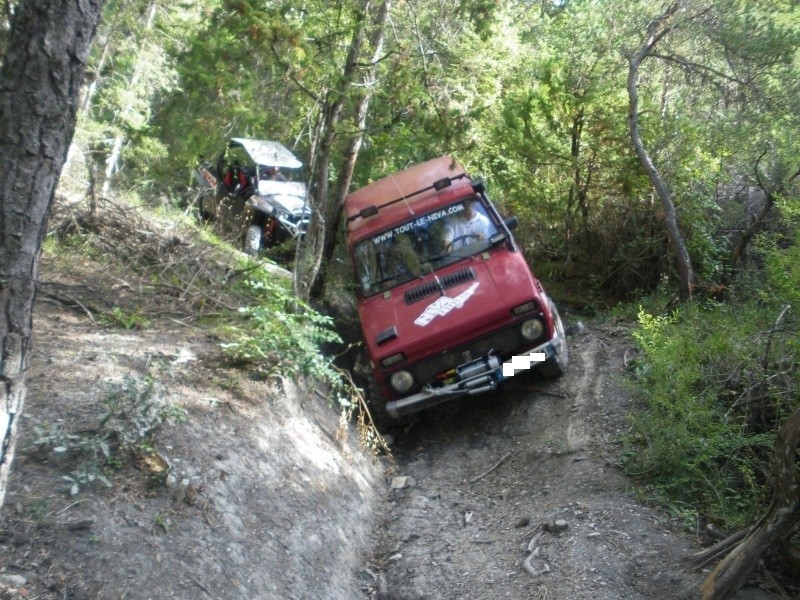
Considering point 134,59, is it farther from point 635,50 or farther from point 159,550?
point 159,550

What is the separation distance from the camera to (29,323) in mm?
3162

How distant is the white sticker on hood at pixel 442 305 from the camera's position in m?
7.68

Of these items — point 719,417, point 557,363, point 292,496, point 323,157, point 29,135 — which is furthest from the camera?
point 323,157

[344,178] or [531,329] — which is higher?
[344,178]

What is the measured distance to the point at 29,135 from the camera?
9.96ft

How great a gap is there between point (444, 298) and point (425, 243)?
32.6 inches

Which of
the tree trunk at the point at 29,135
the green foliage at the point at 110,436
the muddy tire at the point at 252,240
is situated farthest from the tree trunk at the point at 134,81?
the tree trunk at the point at 29,135

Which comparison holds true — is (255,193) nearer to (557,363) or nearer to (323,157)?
(323,157)

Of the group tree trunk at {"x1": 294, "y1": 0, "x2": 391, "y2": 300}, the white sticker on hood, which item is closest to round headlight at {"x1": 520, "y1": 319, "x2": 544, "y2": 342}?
the white sticker on hood

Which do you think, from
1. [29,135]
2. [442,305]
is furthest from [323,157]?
[29,135]

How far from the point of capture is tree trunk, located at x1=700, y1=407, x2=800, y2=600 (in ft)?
13.9

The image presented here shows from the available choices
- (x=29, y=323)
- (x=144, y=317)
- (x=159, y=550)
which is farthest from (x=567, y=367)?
(x=29, y=323)

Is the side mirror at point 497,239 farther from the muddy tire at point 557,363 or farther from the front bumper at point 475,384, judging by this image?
the front bumper at point 475,384

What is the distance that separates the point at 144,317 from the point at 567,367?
4495mm
